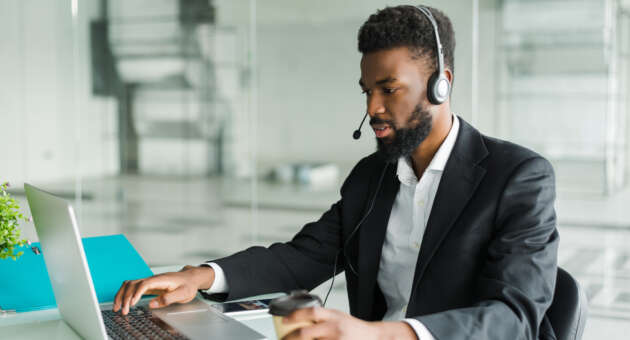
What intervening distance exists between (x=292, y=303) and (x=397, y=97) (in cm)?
80

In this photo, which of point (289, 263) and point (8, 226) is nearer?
point (8, 226)

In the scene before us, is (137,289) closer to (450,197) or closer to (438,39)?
(450,197)

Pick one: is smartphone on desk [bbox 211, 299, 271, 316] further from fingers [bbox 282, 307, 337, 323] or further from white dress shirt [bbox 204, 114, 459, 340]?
fingers [bbox 282, 307, 337, 323]

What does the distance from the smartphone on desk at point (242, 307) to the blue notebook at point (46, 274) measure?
289mm

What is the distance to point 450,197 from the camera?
5.43 ft

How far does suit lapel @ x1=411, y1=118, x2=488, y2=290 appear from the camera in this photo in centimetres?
163

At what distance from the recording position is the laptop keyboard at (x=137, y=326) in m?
1.41

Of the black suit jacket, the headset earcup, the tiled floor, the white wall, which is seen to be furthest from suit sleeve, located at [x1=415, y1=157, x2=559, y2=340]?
the white wall

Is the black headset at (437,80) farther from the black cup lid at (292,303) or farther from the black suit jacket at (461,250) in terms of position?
the black cup lid at (292,303)

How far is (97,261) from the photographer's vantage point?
6.30 ft

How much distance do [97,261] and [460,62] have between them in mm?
3732

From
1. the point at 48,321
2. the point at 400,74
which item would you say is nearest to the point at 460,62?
the point at 400,74

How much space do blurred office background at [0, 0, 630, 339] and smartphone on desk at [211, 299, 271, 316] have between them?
2.91 m

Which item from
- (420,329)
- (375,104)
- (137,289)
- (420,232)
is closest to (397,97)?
(375,104)
